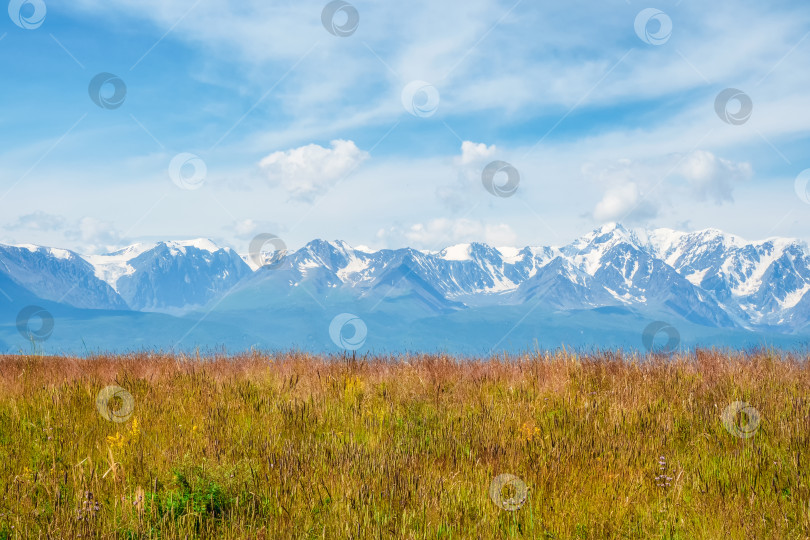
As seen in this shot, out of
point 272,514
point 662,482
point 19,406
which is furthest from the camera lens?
point 19,406

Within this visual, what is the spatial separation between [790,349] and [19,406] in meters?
12.1

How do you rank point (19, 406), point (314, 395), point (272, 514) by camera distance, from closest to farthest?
point (272, 514), point (19, 406), point (314, 395)

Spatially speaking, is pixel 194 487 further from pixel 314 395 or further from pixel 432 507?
pixel 314 395

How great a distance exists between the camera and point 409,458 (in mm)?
3926

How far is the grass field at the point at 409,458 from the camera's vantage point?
3.13m

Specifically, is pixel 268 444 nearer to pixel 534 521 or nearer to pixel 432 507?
pixel 432 507

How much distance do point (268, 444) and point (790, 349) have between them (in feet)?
33.1

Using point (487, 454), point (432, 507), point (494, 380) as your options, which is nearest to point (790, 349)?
point (494, 380)

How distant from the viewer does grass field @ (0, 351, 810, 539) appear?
10.3ft

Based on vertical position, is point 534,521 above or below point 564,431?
below

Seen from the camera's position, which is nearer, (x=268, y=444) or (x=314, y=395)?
(x=268, y=444)

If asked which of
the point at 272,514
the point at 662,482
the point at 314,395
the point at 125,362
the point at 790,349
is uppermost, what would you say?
the point at 790,349

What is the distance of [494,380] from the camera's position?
694cm

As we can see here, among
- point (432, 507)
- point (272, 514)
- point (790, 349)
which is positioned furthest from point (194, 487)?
point (790, 349)
